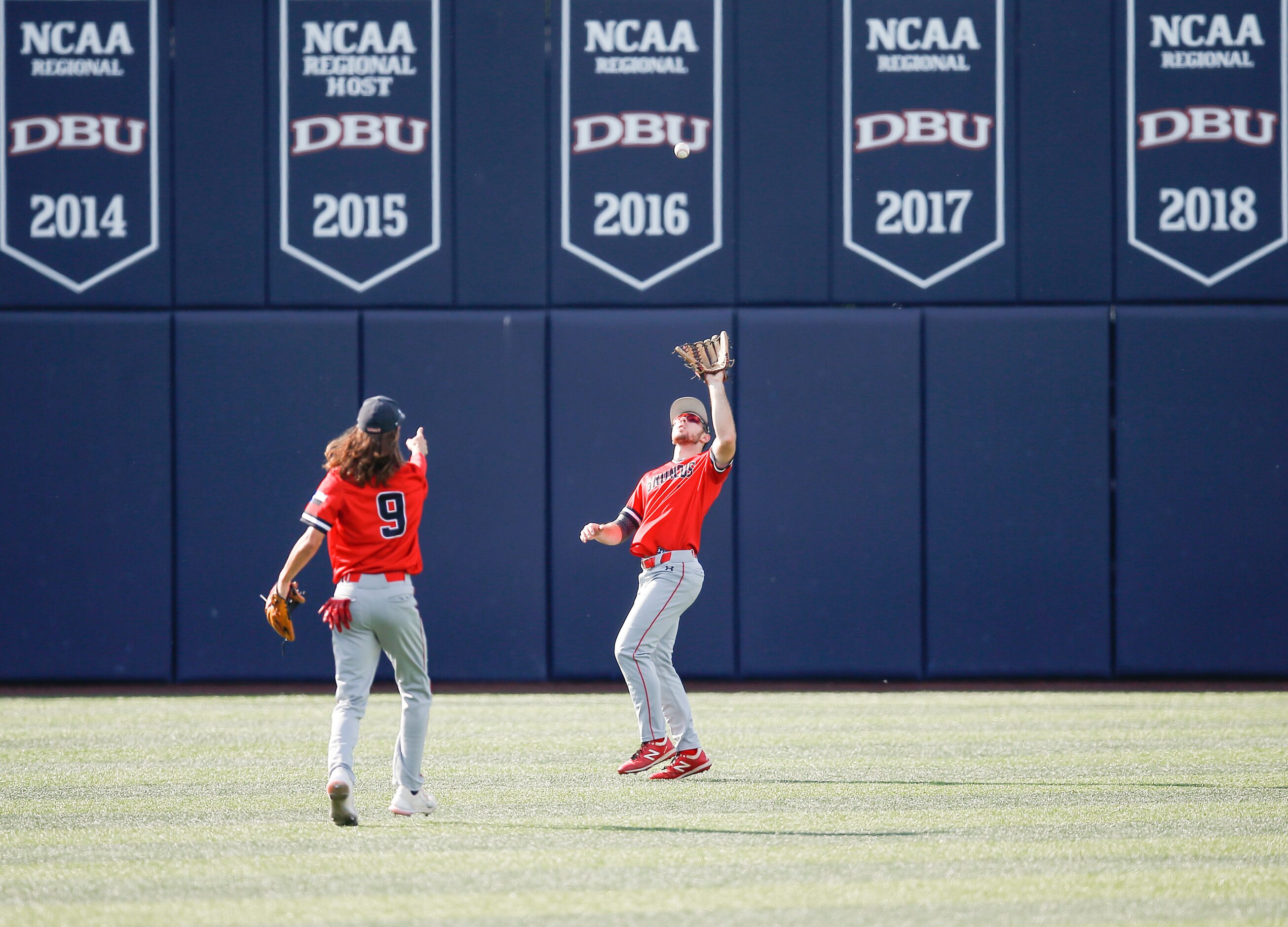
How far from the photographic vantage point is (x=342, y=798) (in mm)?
5746

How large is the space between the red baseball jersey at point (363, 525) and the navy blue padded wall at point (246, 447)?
244 inches

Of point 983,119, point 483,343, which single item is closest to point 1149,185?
point 983,119

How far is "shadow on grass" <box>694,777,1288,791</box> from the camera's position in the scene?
6.96 m

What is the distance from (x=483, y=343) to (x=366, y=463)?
20.6ft

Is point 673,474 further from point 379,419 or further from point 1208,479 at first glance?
point 1208,479

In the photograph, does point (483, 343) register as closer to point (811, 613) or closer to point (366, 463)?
point (811, 613)

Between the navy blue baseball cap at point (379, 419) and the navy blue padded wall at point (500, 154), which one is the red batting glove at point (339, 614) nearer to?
the navy blue baseball cap at point (379, 419)

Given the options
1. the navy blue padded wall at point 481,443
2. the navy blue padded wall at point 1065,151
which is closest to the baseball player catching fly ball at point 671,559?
the navy blue padded wall at point 481,443

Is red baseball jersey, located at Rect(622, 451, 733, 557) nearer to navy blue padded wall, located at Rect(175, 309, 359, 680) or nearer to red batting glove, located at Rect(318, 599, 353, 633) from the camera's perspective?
red batting glove, located at Rect(318, 599, 353, 633)

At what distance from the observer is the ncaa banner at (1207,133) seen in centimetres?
1212

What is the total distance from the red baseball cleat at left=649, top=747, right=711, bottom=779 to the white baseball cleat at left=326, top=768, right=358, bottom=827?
1.89m

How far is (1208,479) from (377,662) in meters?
8.51

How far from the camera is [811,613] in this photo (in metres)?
12.1

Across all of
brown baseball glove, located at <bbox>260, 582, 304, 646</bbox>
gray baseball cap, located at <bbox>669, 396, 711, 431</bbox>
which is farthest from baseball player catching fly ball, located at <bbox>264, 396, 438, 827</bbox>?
gray baseball cap, located at <bbox>669, 396, 711, 431</bbox>
